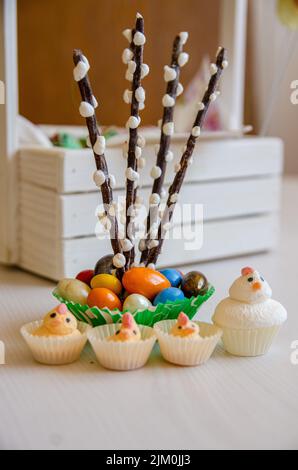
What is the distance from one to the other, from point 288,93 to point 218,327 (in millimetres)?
1658

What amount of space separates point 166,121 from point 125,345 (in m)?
0.26

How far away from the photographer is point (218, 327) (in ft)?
2.27

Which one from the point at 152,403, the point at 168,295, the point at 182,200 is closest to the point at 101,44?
the point at 182,200

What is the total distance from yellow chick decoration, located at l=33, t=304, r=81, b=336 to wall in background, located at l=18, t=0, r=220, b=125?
1.51 m

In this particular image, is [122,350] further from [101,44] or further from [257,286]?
[101,44]

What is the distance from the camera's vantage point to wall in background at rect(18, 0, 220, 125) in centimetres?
209

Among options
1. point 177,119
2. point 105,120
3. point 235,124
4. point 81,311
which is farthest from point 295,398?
point 105,120

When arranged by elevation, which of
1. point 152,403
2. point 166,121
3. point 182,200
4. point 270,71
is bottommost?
point 152,403

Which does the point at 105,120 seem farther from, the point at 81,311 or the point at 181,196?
the point at 81,311

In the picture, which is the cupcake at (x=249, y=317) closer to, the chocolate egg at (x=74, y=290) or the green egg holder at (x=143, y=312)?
the green egg holder at (x=143, y=312)

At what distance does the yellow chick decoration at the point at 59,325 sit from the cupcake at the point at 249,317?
148mm

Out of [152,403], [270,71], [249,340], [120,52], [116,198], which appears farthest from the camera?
[270,71]

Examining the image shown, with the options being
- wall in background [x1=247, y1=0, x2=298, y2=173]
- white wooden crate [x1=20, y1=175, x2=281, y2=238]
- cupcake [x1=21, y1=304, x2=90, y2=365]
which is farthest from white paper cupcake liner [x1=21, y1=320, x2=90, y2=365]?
wall in background [x1=247, y1=0, x2=298, y2=173]

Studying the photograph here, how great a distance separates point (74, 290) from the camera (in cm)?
74
